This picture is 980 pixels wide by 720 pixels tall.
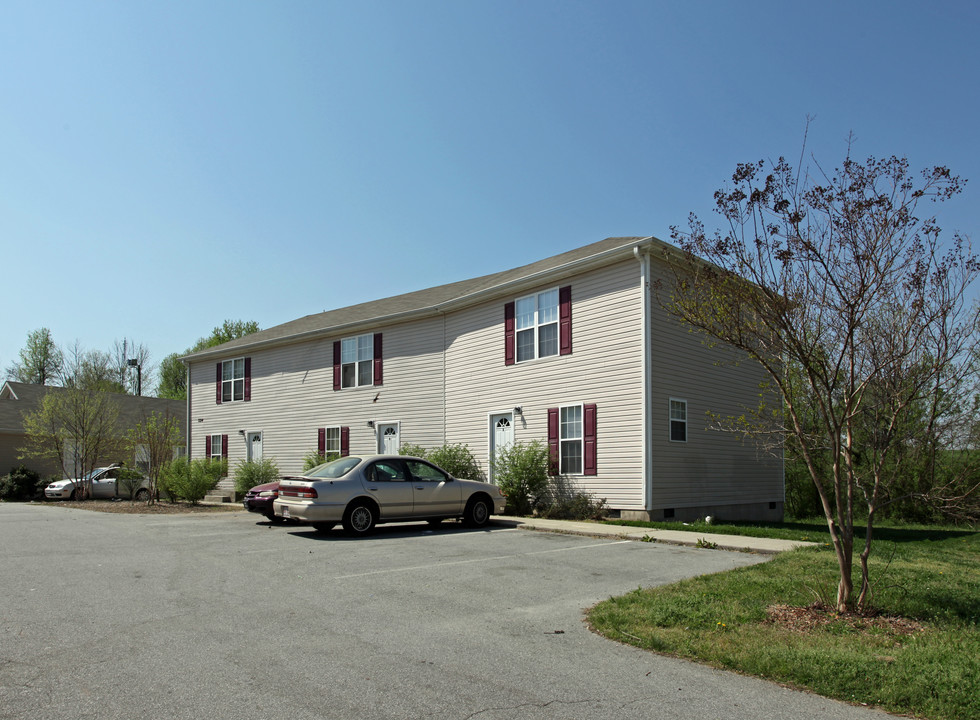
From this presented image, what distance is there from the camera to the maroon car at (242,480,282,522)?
15642 millimetres

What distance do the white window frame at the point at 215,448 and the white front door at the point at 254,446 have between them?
2001mm

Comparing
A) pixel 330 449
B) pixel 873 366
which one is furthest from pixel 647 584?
pixel 330 449

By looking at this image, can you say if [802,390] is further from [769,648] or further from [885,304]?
[769,648]

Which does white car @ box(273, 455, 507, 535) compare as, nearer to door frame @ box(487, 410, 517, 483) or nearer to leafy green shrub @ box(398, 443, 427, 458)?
door frame @ box(487, 410, 517, 483)

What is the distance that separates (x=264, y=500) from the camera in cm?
1574

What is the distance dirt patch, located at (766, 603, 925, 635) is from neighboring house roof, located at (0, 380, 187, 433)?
92.7 feet

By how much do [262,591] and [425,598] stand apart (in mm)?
1770

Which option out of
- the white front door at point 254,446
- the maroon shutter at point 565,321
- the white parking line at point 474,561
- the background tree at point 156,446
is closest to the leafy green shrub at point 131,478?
the background tree at point 156,446

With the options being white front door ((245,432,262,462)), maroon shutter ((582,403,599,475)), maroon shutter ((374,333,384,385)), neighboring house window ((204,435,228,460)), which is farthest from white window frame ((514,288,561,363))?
neighboring house window ((204,435,228,460))

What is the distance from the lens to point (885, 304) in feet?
22.1

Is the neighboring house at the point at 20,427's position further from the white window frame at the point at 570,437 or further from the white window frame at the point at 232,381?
the white window frame at the point at 570,437

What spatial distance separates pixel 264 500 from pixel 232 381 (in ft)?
47.7

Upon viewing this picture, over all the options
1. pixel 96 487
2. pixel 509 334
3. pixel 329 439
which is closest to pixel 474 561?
pixel 509 334

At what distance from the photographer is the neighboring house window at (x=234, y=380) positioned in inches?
1117
